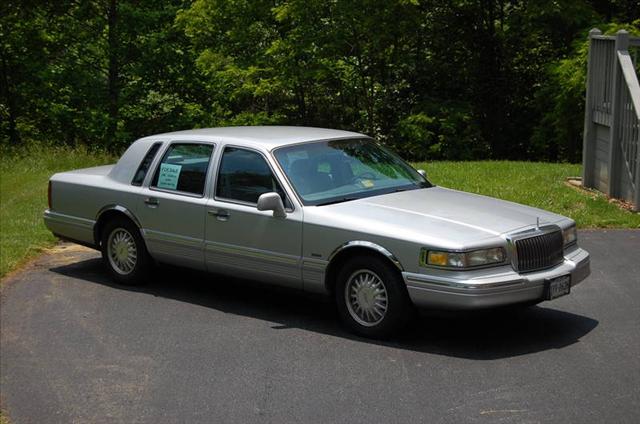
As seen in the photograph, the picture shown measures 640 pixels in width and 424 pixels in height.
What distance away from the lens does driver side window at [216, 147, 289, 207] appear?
28.3 ft

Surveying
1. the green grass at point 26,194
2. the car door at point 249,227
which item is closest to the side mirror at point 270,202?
the car door at point 249,227

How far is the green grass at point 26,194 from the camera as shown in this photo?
11328 millimetres

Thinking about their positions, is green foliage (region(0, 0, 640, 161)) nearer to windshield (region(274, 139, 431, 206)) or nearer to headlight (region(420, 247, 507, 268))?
windshield (region(274, 139, 431, 206))

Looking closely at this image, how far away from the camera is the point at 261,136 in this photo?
9195 mm

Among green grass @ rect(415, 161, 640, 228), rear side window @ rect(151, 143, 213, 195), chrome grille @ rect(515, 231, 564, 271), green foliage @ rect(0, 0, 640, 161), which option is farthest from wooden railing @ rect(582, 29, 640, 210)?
green foliage @ rect(0, 0, 640, 161)

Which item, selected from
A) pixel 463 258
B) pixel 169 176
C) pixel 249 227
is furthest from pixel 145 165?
pixel 463 258

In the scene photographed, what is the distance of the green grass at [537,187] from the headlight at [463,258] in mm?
5188

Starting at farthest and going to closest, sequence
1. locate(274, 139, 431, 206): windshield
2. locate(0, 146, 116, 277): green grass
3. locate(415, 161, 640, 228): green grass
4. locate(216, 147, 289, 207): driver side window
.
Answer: locate(415, 161, 640, 228): green grass → locate(0, 146, 116, 277): green grass → locate(216, 147, 289, 207): driver side window → locate(274, 139, 431, 206): windshield

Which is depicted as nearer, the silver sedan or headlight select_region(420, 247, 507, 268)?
headlight select_region(420, 247, 507, 268)

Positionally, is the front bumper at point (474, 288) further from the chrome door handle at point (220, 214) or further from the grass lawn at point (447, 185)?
the grass lawn at point (447, 185)

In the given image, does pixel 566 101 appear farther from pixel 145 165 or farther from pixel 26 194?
pixel 145 165

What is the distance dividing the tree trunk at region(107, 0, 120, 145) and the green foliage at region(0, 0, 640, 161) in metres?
0.04

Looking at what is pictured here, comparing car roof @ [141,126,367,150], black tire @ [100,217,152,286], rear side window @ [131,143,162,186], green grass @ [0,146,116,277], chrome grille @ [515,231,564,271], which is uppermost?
car roof @ [141,126,367,150]

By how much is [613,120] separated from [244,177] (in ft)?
22.4
